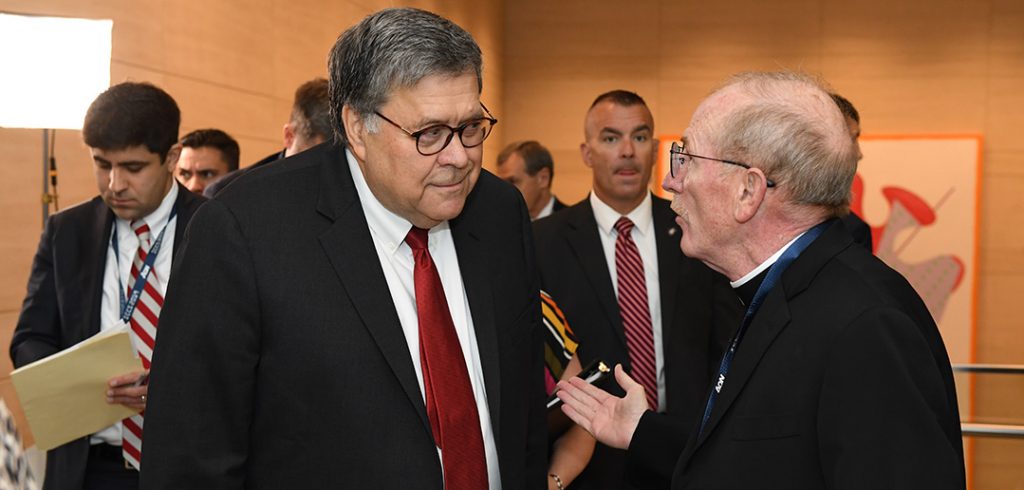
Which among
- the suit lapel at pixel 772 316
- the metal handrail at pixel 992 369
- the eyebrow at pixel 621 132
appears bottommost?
the metal handrail at pixel 992 369

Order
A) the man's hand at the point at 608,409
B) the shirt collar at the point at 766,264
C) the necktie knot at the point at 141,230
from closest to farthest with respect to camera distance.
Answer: the shirt collar at the point at 766,264, the man's hand at the point at 608,409, the necktie knot at the point at 141,230

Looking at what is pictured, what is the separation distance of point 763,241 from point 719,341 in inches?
66.8

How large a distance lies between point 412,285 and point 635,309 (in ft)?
5.56

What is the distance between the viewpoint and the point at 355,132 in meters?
1.88

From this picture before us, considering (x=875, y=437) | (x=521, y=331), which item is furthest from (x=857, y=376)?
(x=521, y=331)

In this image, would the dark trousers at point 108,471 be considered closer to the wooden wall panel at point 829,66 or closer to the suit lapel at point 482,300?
the suit lapel at point 482,300

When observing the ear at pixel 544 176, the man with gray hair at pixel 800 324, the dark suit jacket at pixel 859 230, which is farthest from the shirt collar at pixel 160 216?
the ear at pixel 544 176

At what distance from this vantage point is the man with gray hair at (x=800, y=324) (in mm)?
1465

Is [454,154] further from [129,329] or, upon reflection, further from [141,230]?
[141,230]

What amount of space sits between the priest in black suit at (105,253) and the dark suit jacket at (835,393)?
5.78 ft

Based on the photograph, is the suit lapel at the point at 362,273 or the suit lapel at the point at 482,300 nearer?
the suit lapel at the point at 362,273

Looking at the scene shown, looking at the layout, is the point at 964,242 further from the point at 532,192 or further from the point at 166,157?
the point at 166,157

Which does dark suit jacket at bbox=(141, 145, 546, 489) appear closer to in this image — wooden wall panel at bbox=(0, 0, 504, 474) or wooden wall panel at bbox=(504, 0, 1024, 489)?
wooden wall panel at bbox=(0, 0, 504, 474)

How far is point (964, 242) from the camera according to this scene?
914cm
